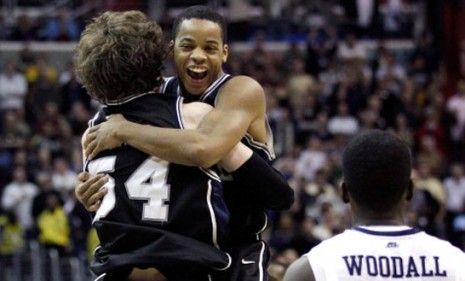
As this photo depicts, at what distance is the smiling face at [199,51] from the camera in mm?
5414

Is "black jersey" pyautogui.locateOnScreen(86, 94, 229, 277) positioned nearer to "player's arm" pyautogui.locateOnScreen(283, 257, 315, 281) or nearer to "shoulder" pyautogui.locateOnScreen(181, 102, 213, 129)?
"shoulder" pyautogui.locateOnScreen(181, 102, 213, 129)

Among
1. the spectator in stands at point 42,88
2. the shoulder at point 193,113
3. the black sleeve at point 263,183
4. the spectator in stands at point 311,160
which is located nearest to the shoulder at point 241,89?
the shoulder at point 193,113

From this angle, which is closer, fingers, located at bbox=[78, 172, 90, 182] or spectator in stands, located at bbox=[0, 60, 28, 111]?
fingers, located at bbox=[78, 172, 90, 182]

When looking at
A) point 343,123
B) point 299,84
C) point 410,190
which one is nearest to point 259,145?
point 410,190

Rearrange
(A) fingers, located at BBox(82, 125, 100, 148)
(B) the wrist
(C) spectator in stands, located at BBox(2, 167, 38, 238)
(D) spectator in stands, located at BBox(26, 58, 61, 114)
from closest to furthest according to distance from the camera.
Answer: (B) the wrist < (A) fingers, located at BBox(82, 125, 100, 148) < (C) spectator in stands, located at BBox(2, 167, 38, 238) < (D) spectator in stands, located at BBox(26, 58, 61, 114)

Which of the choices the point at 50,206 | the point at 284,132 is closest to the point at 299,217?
the point at 50,206

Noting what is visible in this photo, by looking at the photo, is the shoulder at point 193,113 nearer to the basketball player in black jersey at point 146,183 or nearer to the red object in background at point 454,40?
the basketball player in black jersey at point 146,183

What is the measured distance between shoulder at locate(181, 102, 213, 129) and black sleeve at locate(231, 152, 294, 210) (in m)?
0.25

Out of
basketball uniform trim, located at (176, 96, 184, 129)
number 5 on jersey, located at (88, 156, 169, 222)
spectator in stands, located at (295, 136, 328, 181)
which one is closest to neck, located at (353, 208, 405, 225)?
number 5 on jersey, located at (88, 156, 169, 222)

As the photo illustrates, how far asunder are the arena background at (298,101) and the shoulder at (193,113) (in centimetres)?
700

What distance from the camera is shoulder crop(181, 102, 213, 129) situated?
17.2 ft

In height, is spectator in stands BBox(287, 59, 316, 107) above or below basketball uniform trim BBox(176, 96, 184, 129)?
below

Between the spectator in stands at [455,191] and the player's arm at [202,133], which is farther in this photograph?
the spectator in stands at [455,191]

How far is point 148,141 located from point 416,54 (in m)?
19.2
